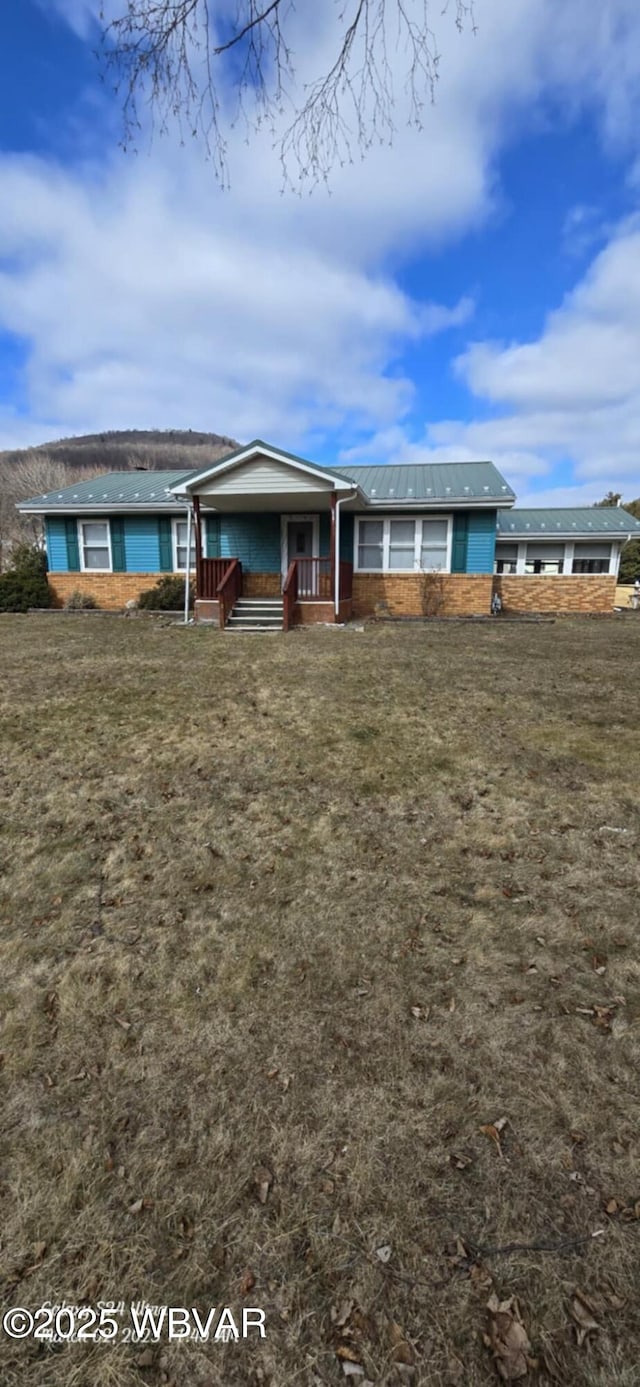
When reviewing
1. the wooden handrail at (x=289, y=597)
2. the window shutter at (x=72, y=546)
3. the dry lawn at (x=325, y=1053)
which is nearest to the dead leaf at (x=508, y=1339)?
the dry lawn at (x=325, y=1053)

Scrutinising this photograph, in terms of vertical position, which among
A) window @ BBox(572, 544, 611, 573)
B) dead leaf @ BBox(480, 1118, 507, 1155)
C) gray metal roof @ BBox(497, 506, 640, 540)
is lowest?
dead leaf @ BBox(480, 1118, 507, 1155)

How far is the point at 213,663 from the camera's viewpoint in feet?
28.9

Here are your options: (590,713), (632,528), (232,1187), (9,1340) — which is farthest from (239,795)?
(632,528)

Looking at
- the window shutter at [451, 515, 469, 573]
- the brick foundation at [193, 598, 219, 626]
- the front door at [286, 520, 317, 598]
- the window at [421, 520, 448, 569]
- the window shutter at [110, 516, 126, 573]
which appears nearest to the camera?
the brick foundation at [193, 598, 219, 626]

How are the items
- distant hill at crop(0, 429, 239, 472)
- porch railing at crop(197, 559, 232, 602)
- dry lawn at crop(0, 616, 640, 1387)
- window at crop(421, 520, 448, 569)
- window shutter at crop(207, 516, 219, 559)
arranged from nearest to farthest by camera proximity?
dry lawn at crop(0, 616, 640, 1387)
porch railing at crop(197, 559, 232, 602)
window at crop(421, 520, 448, 569)
window shutter at crop(207, 516, 219, 559)
distant hill at crop(0, 429, 239, 472)

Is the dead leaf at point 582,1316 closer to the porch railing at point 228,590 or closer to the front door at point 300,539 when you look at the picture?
the porch railing at point 228,590

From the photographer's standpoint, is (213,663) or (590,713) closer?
(590,713)

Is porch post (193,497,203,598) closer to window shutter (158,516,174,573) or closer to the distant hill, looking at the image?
window shutter (158,516,174,573)

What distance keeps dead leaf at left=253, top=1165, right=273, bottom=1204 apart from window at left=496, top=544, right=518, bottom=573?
61.2 feet

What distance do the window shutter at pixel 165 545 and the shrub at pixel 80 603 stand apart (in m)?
2.16

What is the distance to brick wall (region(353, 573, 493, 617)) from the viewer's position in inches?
606

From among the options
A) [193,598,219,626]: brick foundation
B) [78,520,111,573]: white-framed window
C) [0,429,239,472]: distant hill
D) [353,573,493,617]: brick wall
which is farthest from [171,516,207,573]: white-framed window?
[0,429,239,472]: distant hill

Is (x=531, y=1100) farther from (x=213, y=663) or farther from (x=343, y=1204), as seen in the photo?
(x=213, y=663)

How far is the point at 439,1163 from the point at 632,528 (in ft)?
61.5
